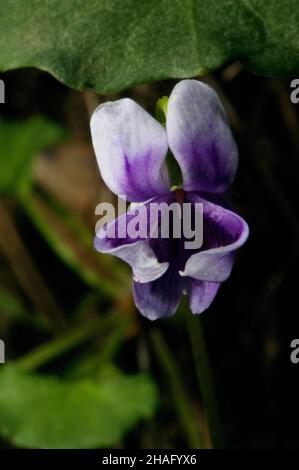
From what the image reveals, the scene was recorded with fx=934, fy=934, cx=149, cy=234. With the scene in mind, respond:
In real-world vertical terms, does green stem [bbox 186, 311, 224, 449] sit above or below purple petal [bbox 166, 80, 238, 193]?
below

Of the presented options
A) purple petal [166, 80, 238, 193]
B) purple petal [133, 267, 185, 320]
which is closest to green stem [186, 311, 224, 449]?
purple petal [133, 267, 185, 320]

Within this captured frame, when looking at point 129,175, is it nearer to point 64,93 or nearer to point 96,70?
point 96,70

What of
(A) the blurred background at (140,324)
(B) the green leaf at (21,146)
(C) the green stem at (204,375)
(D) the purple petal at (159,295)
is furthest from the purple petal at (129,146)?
(B) the green leaf at (21,146)

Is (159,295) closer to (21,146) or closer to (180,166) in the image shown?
(180,166)

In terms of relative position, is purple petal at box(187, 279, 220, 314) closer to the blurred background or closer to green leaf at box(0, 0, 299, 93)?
green leaf at box(0, 0, 299, 93)

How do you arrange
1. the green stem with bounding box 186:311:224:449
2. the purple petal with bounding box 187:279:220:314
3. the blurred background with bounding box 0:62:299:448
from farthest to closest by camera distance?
the blurred background with bounding box 0:62:299:448 < the green stem with bounding box 186:311:224:449 < the purple petal with bounding box 187:279:220:314

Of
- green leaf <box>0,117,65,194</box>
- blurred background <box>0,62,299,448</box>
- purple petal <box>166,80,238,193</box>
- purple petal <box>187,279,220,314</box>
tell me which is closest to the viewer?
purple petal <box>166,80,238,193</box>
